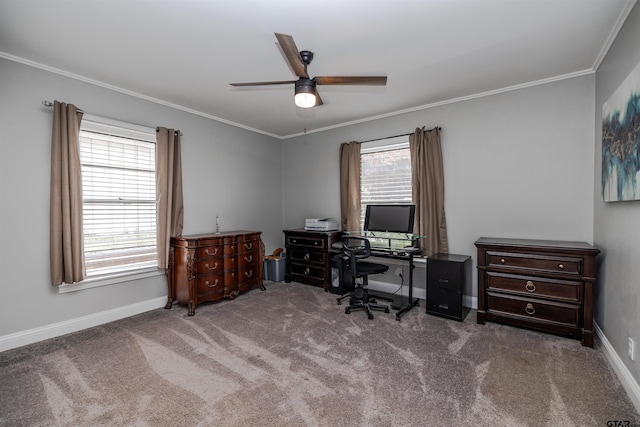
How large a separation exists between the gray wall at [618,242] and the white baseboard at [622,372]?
0.13 feet

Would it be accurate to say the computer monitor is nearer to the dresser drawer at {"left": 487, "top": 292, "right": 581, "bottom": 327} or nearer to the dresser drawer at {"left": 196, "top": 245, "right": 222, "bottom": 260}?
the dresser drawer at {"left": 487, "top": 292, "right": 581, "bottom": 327}

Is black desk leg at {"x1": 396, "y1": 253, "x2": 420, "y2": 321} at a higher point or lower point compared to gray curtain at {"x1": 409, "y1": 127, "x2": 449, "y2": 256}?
lower

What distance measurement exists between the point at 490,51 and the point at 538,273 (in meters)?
2.10

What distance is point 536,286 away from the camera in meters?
2.78

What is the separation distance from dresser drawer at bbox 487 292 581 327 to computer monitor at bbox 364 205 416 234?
122 centimetres

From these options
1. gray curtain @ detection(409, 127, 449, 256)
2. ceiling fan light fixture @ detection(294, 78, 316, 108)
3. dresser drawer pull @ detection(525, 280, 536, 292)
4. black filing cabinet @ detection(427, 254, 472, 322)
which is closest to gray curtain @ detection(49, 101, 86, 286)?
ceiling fan light fixture @ detection(294, 78, 316, 108)

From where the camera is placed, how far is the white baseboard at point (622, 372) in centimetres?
179

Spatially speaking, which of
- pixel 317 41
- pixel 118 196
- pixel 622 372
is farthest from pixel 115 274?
pixel 622 372

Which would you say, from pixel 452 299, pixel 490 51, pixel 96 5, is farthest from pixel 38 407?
pixel 490 51

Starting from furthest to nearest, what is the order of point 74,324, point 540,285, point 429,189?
point 429,189 < point 74,324 < point 540,285

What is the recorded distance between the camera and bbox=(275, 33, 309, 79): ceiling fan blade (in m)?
1.78

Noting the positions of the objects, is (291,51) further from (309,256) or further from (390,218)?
(309,256)

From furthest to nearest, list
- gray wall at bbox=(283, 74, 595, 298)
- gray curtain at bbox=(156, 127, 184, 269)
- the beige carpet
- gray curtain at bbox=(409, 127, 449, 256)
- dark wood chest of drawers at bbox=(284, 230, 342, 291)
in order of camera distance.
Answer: dark wood chest of drawers at bbox=(284, 230, 342, 291) → gray curtain at bbox=(409, 127, 449, 256) → gray curtain at bbox=(156, 127, 184, 269) → gray wall at bbox=(283, 74, 595, 298) → the beige carpet

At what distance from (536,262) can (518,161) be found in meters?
1.20
